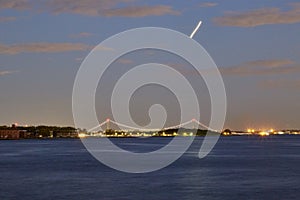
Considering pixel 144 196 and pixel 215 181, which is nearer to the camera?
pixel 144 196

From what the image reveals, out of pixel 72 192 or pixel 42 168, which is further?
pixel 42 168

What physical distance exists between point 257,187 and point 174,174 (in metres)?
11.7

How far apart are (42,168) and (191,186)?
22.6m

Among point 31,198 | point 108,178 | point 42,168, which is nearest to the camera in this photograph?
point 31,198

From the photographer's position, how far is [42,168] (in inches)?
2232

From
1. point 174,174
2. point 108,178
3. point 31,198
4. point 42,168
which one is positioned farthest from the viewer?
point 42,168

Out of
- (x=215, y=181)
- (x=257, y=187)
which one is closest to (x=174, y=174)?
(x=215, y=181)

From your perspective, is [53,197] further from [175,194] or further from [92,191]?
[175,194]

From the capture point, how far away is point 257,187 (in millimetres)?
38094

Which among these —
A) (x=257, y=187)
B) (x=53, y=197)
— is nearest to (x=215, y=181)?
(x=257, y=187)

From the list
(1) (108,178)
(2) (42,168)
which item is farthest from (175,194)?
(2) (42,168)

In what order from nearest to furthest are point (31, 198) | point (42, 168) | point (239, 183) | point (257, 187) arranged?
1. point (31, 198)
2. point (257, 187)
3. point (239, 183)
4. point (42, 168)

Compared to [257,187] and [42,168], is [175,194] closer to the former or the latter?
[257,187]

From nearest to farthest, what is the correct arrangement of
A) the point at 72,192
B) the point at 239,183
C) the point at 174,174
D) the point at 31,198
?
the point at 31,198 < the point at 72,192 < the point at 239,183 < the point at 174,174
